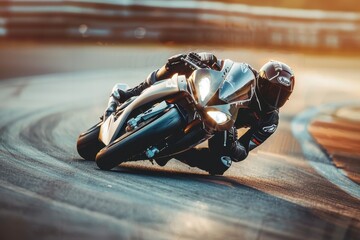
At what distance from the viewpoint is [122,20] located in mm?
27250

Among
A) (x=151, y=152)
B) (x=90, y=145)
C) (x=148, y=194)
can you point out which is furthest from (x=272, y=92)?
(x=90, y=145)

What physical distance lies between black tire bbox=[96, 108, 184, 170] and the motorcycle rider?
512 mm

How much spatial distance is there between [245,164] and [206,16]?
21.2 m

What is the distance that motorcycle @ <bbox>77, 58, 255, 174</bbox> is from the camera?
22.2 feet

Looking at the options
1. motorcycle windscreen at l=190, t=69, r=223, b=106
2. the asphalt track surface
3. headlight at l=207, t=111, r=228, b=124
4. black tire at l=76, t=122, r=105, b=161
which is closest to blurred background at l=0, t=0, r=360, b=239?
the asphalt track surface

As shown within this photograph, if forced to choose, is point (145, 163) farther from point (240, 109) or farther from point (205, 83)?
point (205, 83)

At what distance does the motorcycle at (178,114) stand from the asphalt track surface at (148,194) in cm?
29

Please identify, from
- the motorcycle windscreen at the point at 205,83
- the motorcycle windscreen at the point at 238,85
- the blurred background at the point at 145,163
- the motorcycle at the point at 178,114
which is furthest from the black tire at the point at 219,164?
the motorcycle windscreen at the point at 205,83

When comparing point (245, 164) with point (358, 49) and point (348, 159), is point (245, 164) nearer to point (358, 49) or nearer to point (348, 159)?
point (348, 159)

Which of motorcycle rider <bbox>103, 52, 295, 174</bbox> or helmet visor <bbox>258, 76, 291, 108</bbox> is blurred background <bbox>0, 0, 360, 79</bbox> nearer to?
motorcycle rider <bbox>103, 52, 295, 174</bbox>

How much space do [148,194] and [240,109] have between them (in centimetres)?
188

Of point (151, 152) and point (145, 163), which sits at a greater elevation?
point (151, 152)

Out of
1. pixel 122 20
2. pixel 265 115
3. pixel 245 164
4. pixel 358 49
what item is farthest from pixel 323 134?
pixel 358 49

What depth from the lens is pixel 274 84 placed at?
7.32 metres
